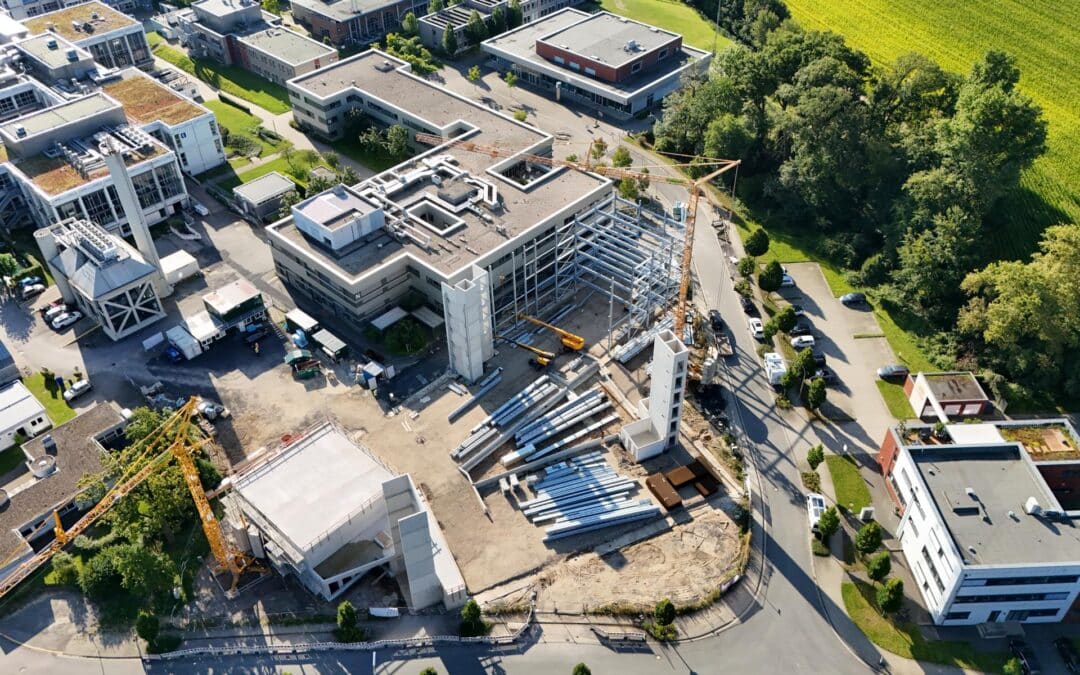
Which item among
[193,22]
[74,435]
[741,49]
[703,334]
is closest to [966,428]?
[703,334]

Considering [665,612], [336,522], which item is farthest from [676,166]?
[336,522]

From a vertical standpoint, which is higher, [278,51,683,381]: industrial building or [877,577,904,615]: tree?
[278,51,683,381]: industrial building

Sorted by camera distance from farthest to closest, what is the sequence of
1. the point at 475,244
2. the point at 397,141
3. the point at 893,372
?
the point at 397,141
the point at 475,244
the point at 893,372

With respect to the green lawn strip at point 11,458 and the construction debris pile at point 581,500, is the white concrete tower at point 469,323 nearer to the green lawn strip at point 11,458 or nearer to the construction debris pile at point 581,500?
the construction debris pile at point 581,500

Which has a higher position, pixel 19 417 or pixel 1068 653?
pixel 19 417

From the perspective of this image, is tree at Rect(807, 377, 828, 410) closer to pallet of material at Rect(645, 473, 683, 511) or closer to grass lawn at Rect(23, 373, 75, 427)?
pallet of material at Rect(645, 473, 683, 511)

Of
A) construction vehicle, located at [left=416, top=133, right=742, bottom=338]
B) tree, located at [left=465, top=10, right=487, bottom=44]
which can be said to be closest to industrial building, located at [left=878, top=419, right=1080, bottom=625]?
construction vehicle, located at [left=416, top=133, right=742, bottom=338]

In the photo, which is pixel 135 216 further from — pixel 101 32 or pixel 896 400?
pixel 896 400

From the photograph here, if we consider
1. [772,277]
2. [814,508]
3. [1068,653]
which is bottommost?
[1068,653]
